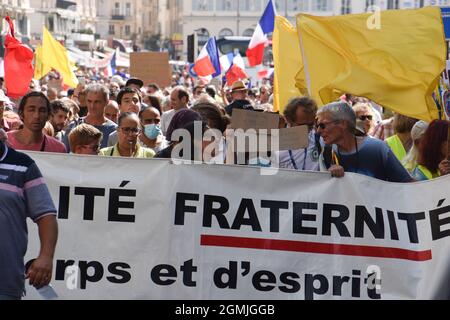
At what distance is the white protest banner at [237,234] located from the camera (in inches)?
269

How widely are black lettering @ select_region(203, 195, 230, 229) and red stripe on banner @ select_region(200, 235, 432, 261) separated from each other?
71mm

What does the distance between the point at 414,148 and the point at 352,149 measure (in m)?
1.41

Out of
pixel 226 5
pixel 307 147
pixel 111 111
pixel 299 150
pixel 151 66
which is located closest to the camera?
pixel 307 147

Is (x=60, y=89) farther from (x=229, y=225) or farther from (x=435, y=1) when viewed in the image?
(x=229, y=225)

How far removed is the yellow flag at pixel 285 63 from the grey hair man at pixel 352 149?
10.1 ft

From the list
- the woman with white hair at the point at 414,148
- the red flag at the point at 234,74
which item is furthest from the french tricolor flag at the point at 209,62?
the woman with white hair at the point at 414,148

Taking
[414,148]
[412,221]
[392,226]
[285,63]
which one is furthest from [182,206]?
A: [285,63]

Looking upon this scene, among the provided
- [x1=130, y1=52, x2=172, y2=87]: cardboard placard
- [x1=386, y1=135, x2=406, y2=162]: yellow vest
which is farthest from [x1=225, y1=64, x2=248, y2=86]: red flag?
[x1=386, y1=135, x2=406, y2=162]: yellow vest

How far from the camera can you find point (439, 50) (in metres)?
8.42

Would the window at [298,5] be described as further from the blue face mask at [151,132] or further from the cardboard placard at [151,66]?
the blue face mask at [151,132]

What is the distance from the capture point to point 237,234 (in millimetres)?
6906

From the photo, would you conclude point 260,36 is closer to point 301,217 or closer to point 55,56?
point 55,56

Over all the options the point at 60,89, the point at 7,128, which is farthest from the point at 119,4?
the point at 7,128
